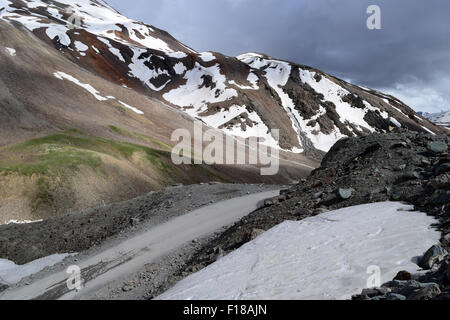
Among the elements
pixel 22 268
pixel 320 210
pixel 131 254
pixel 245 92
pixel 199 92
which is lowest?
pixel 22 268

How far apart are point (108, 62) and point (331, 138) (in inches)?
3642

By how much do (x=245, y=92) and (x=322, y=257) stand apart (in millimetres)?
119961

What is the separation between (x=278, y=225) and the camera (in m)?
14.9

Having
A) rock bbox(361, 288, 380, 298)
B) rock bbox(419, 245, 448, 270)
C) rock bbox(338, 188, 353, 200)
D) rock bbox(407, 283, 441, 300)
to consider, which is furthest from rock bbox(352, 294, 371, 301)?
rock bbox(338, 188, 353, 200)

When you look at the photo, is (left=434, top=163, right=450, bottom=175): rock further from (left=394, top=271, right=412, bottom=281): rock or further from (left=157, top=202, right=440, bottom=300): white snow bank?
(left=394, top=271, right=412, bottom=281): rock

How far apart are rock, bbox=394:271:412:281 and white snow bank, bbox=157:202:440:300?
0.84 ft

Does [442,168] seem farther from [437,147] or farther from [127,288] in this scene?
[127,288]

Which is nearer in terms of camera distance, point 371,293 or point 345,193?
point 371,293

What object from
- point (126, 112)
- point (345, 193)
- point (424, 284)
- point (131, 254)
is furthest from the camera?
point (126, 112)

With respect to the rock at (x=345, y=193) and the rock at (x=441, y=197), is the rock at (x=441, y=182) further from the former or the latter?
the rock at (x=345, y=193)

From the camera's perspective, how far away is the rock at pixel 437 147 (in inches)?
704

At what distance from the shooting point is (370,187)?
53.2 feet

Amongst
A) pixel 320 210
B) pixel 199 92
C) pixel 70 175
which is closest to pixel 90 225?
pixel 70 175

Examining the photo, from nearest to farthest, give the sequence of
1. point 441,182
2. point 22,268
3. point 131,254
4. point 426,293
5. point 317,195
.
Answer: point 426,293 → point 441,182 → point 317,195 → point 131,254 → point 22,268
